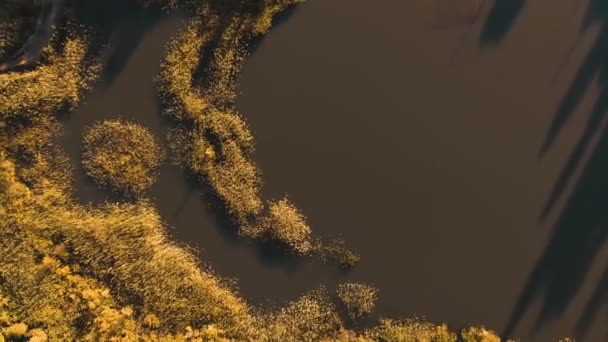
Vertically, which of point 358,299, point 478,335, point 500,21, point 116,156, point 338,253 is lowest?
point 358,299

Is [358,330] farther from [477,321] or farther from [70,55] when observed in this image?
[70,55]

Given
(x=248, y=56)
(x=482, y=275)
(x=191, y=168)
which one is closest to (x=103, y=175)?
(x=191, y=168)

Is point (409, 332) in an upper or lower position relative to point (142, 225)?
upper

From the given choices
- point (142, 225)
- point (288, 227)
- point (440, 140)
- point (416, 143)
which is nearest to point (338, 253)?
point (288, 227)

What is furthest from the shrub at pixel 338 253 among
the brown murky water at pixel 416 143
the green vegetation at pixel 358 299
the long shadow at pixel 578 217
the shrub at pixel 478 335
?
the long shadow at pixel 578 217

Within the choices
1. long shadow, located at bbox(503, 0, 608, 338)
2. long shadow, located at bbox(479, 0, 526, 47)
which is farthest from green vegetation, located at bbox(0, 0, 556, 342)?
long shadow, located at bbox(479, 0, 526, 47)

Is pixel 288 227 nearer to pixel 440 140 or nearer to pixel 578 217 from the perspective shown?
pixel 440 140

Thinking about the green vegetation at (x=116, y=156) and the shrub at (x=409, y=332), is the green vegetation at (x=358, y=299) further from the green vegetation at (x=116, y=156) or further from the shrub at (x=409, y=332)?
the green vegetation at (x=116, y=156)

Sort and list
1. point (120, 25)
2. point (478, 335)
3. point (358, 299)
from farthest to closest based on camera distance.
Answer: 1. point (120, 25)
2. point (358, 299)
3. point (478, 335)
